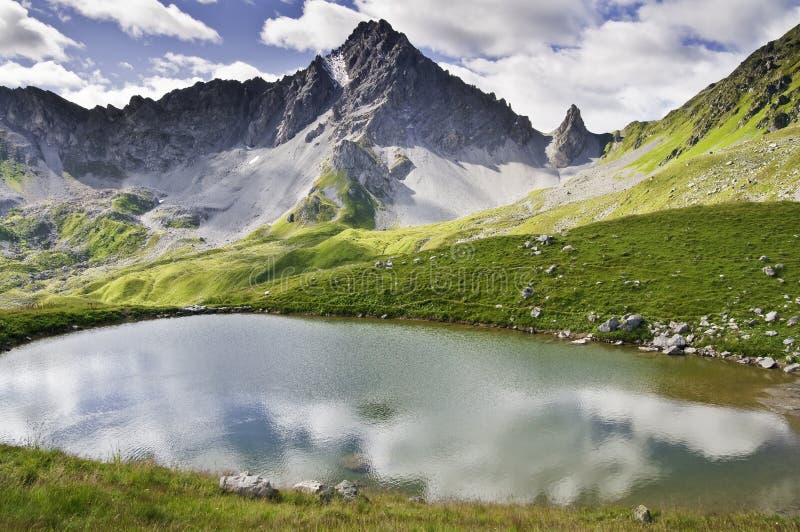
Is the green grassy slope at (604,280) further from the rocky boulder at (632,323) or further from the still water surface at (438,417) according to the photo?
the still water surface at (438,417)

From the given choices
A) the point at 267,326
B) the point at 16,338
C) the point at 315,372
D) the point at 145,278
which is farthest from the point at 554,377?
the point at 145,278

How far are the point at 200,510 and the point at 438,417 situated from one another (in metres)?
19.7

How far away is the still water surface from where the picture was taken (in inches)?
957

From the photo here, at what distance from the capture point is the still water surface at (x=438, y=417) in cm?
2430

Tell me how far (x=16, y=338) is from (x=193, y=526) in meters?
59.2

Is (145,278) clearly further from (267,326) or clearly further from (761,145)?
(761,145)

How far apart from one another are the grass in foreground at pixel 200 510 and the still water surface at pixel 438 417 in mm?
3113

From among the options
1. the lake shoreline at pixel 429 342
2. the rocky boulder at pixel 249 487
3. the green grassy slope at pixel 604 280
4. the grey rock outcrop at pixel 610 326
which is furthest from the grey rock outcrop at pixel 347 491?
the green grassy slope at pixel 604 280

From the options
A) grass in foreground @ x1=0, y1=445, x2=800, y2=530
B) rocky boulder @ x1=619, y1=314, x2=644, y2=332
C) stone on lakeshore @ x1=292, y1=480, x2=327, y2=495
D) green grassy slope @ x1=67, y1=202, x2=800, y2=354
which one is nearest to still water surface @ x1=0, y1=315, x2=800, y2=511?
grass in foreground @ x1=0, y1=445, x2=800, y2=530

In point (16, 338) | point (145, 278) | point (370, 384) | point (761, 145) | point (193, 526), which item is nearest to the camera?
point (193, 526)

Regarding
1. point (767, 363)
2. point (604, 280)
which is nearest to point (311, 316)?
point (604, 280)

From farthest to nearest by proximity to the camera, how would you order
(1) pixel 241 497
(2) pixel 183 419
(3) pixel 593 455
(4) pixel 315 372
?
(4) pixel 315 372, (2) pixel 183 419, (3) pixel 593 455, (1) pixel 241 497

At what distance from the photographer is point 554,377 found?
40.9 metres

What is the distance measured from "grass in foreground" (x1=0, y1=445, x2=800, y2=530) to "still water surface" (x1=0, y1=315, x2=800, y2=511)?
123 inches
